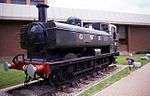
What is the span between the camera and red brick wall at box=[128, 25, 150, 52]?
3750 cm

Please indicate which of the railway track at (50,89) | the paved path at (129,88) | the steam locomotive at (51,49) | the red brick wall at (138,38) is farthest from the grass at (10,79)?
the red brick wall at (138,38)

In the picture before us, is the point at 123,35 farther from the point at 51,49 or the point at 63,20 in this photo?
the point at 51,49

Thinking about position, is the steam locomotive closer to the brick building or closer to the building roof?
the brick building

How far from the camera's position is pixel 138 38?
38.4 metres

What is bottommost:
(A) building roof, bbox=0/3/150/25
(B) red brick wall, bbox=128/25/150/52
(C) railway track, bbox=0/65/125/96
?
(C) railway track, bbox=0/65/125/96

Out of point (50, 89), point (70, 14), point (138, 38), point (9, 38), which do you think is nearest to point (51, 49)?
point (50, 89)

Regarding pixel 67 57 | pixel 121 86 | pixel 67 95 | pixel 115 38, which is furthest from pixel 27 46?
pixel 115 38

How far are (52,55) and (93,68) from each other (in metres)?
4.36

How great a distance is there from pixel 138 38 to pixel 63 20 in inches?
515

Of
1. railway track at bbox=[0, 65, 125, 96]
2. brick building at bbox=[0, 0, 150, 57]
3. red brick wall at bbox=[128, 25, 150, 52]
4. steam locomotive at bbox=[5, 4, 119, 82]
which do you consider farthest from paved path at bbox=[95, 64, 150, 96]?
red brick wall at bbox=[128, 25, 150, 52]

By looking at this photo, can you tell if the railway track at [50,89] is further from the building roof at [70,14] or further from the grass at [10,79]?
the building roof at [70,14]

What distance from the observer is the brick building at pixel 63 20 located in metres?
25.6

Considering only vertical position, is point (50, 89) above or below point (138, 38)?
below

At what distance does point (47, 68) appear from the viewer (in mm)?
11047
